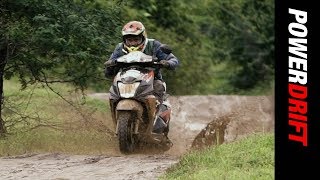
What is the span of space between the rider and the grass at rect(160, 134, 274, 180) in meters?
2.14

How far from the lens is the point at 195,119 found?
820 inches

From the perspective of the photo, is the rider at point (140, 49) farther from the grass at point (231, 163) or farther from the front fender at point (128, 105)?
the grass at point (231, 163)

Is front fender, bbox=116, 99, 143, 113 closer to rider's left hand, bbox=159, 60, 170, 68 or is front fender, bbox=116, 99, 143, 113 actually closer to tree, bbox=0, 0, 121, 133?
rider's left hand, bbox=159, 60, 170, 68

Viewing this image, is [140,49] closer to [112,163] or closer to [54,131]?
[112,163]

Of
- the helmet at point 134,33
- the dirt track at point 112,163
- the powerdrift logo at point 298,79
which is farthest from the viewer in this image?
the helmet at point 134,33

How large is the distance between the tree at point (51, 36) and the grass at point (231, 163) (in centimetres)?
372

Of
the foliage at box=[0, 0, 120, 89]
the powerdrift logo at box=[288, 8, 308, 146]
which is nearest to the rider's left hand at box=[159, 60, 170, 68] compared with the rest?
the foliage at box=[0, 0, 120, 89]

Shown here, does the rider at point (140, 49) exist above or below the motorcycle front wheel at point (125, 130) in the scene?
above

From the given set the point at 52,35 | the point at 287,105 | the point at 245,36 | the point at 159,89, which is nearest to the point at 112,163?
the point at 159,89

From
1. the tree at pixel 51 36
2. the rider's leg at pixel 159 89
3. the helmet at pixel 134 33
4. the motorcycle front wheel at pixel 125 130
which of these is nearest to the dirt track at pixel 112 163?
the motorcycle front wheel at pixel 125 130

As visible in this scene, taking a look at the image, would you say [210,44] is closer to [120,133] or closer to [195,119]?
[195,119]

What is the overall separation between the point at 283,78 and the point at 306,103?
0.31 m

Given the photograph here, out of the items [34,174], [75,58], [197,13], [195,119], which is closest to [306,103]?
[34,174]

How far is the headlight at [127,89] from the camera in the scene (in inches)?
496
